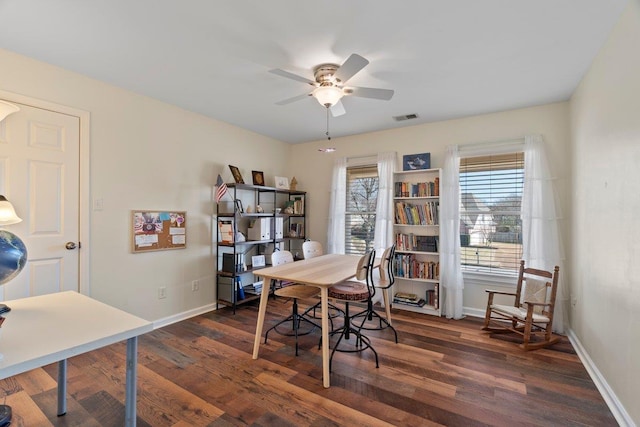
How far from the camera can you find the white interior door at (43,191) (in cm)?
234

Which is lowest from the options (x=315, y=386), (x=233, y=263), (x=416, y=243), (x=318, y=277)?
(x=315, y=386)

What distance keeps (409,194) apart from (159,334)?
3407 millimetres

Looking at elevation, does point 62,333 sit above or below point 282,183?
below

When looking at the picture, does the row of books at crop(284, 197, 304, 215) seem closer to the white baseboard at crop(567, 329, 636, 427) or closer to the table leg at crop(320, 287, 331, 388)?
the table leg at crop(320, 287, 331, 388)

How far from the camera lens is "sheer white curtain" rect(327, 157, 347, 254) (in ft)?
14.9

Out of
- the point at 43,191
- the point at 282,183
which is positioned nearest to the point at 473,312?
the point at 282,183

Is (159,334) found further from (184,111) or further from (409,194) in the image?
(409,194)

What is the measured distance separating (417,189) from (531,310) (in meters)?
1.84

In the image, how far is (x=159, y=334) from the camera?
3.09m

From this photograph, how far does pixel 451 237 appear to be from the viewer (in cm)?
369

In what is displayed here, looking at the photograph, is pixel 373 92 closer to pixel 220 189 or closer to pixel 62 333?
pixel 220 189

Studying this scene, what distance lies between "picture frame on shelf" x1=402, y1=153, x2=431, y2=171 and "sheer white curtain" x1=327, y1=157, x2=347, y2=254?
36.8 inches

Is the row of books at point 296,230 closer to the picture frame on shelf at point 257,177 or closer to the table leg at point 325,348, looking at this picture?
the picture frame on shelf at point 257,177

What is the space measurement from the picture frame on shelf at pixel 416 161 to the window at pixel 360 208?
48cm
